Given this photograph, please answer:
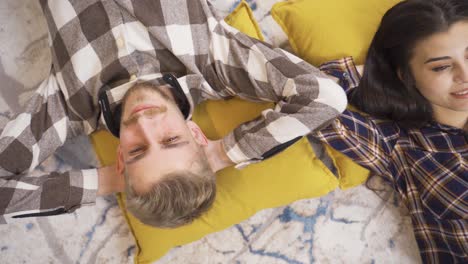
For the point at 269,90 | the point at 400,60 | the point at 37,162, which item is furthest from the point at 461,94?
the point at 37,162

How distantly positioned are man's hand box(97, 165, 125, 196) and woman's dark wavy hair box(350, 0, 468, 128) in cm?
81

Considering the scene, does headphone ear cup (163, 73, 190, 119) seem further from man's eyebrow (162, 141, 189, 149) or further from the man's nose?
the man's nose

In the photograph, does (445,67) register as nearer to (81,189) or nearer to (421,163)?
(421,163)

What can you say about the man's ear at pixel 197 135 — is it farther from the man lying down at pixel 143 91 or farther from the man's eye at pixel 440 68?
the man's eye at pixel 440 68

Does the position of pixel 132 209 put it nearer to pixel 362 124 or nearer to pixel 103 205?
pixel 103 205

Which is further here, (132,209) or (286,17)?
(286,17)

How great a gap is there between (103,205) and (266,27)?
87 cm

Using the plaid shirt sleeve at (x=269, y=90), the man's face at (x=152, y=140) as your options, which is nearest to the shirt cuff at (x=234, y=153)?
the plaid shirt sleeve at (x=269, y=90)

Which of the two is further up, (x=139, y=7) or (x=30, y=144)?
(x=139, y=7)

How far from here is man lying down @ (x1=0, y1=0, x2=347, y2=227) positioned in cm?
100

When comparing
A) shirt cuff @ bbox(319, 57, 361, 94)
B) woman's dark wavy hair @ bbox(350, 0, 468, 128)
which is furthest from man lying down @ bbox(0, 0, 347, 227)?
woman's dark wavy hair @ bbox(350, 0, 468, 128)

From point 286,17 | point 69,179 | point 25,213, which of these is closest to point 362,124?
point 286,17

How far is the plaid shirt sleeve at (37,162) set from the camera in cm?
103

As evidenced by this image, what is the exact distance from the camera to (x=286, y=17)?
1.25 m
